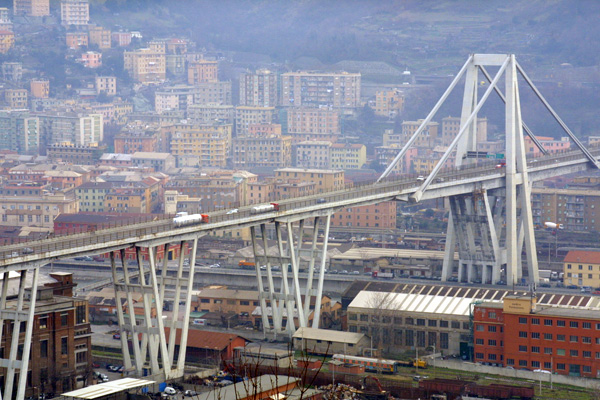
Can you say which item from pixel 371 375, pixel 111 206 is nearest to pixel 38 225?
pixel 111 206

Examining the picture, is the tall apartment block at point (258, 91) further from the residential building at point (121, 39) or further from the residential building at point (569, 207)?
the residential building at point (569, 207)

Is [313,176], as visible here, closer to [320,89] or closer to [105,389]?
[105,389]

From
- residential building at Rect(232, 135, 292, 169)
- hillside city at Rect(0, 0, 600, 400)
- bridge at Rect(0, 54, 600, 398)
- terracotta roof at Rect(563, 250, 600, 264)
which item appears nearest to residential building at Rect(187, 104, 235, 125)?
hillside city at Rect(0, 0, 600, 400)

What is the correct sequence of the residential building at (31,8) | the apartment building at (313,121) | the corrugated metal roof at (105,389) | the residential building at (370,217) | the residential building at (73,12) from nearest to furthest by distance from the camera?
the corrugated metal roof at (105,389)
the residential building at (370,217)
the apartment building at (313,121)
the residential building at (73,12)
the residential building at (31,8)

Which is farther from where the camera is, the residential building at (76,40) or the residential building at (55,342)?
the residential building at (76,40)

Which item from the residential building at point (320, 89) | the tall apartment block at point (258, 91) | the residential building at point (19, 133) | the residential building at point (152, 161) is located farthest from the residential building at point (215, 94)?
the residential building at point (152, 161)

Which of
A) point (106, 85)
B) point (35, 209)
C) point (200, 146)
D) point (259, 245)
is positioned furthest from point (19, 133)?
point (259, 245)

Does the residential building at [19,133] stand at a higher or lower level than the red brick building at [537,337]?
higher

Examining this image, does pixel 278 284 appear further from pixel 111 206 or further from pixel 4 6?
pixel 4 6
